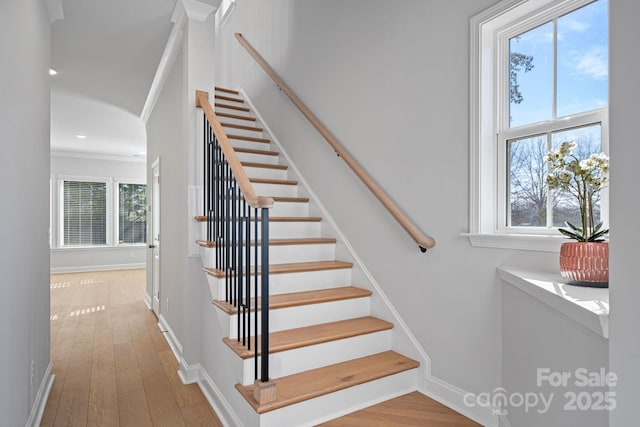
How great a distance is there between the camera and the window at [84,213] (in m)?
8.39

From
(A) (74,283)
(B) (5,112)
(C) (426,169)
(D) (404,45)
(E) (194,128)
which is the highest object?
(D) (404,45)

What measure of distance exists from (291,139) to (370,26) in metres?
1.47

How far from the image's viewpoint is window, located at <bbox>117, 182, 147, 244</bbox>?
29.4 ft

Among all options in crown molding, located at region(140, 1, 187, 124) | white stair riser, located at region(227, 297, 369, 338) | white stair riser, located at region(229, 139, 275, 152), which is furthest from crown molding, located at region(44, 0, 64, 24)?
white stair riser, located at region(227, 297, 369, 338)

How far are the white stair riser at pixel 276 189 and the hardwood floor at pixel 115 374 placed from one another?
1.67 m

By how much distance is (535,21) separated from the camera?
1790 mm

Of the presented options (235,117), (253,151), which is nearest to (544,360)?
(253,151)

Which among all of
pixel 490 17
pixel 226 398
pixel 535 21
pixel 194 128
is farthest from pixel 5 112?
pixel 535 21

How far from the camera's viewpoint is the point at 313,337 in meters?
2.15

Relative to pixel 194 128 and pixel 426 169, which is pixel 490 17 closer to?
pixel 426 169

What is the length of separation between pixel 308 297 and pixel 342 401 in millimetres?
691

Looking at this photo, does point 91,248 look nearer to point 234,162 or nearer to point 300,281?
point 300,281

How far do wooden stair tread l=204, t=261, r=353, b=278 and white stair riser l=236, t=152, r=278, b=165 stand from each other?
4.71 ft

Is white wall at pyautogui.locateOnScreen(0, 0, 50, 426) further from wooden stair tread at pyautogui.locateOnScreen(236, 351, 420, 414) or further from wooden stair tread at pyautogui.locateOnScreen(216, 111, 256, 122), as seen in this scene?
wooden stair tread at pyautogui.locateOnScreen(216, 111, 256, 122)
